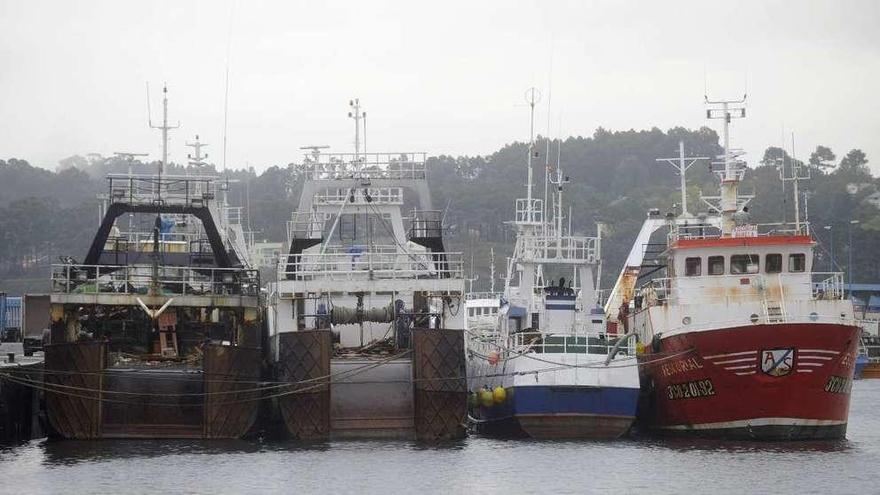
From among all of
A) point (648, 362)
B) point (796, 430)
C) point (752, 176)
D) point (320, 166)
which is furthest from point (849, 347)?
point (752, 176)

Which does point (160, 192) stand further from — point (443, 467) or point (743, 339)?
point (743, 339)

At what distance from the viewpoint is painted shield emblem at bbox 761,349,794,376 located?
156ft

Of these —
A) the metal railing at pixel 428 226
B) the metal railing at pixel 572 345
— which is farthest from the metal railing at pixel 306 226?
the metal railing at pixel 572 345

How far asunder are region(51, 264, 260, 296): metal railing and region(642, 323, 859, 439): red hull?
1369 centimetres

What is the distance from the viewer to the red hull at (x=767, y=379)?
47.5m

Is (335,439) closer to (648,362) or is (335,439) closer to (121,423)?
(121,423)

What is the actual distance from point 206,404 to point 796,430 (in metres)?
17.1

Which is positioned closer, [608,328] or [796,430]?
[796,430]

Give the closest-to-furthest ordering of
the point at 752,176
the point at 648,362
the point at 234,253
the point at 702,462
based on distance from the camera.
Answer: the point at 702,462, the point at 648,362, the point at 234,253, the point at 752,176


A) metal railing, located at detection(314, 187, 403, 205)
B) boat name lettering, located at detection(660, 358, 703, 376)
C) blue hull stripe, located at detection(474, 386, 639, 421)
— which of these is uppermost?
metal railing, located at detection(314, 187, 403, 205)

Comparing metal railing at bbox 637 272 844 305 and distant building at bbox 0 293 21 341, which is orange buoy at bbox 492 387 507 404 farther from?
distant building at bbox 0 293 21 341

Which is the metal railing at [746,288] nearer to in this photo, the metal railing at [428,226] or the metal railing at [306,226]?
the metal railing at [428,226]

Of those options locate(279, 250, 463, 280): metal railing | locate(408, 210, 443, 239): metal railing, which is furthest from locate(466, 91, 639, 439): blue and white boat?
locate(408, 210, 443, 239): metal railing

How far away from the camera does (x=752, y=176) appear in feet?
560
